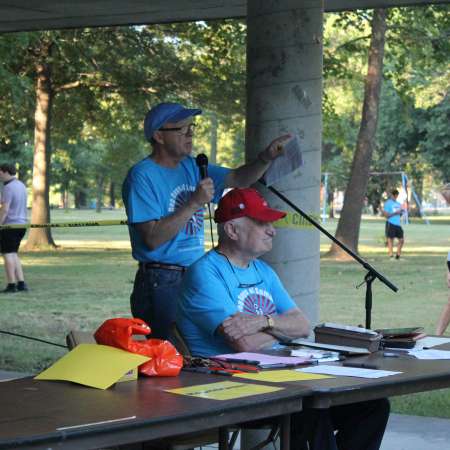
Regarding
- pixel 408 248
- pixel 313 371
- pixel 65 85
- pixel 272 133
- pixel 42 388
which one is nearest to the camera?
pixel 42 388

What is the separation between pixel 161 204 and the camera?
5.96 m

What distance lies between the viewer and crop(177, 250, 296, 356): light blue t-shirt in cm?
509

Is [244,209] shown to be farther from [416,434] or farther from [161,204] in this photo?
[416,434]

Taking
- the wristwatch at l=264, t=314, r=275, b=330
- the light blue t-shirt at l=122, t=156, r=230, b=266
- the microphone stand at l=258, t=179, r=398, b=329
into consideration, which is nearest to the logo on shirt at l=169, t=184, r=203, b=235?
the light blue t-shirt at l=122, t=156, r=230, b=266

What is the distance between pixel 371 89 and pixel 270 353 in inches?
870

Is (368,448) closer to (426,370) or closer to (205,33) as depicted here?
(426,370)

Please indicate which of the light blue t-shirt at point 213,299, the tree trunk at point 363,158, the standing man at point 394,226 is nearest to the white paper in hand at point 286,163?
the light blue t-shirt at point 213,299

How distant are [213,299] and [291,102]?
1851 millimetres

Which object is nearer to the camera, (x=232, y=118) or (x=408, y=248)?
(x=232, y=118)

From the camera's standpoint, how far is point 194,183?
615cm

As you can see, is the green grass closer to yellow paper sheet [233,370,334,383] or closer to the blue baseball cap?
the blue baseball cap

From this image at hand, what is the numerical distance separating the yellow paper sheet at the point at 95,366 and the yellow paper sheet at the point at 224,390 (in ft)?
0.79

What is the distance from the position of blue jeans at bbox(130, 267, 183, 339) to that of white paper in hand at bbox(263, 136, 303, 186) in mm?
874

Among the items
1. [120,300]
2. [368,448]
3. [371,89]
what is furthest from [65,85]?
[368,448]
